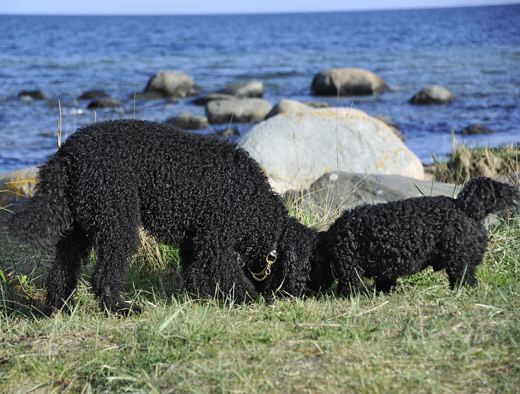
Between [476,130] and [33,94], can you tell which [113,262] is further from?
[33,94]

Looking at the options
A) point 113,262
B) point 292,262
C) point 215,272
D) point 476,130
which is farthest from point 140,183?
point 476,130

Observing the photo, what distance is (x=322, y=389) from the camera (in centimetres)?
238

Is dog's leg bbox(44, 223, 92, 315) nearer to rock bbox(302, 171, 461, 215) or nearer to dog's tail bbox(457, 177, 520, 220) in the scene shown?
rock bbox(302, 171, 461, 215)

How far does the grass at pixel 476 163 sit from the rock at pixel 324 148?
71 cm

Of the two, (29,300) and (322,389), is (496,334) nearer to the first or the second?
(322,389)

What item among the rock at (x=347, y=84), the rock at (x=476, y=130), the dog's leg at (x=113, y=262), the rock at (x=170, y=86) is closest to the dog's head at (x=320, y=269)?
→ the dog's leg at (x=113, y=262)

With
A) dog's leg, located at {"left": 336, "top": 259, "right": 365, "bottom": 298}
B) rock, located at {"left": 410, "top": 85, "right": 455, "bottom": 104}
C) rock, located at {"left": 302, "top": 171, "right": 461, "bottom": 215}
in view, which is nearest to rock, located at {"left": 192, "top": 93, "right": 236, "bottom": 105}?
rock, located at {"left": 410, "top": 85, "right": 455, "bottom": 104}

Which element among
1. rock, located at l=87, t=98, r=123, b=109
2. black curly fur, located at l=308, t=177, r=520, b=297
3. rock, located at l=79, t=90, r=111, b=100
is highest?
black curly fur, located at l=308, t=177, r=520, b=297

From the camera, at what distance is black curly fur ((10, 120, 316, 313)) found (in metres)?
3.53

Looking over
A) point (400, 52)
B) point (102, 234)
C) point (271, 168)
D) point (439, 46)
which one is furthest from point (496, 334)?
point (439, 46)

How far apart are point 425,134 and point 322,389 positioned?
12024 mm

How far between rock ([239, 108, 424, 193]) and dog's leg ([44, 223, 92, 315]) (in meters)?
3.65

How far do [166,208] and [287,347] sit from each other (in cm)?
137

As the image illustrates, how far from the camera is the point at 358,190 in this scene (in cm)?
553
